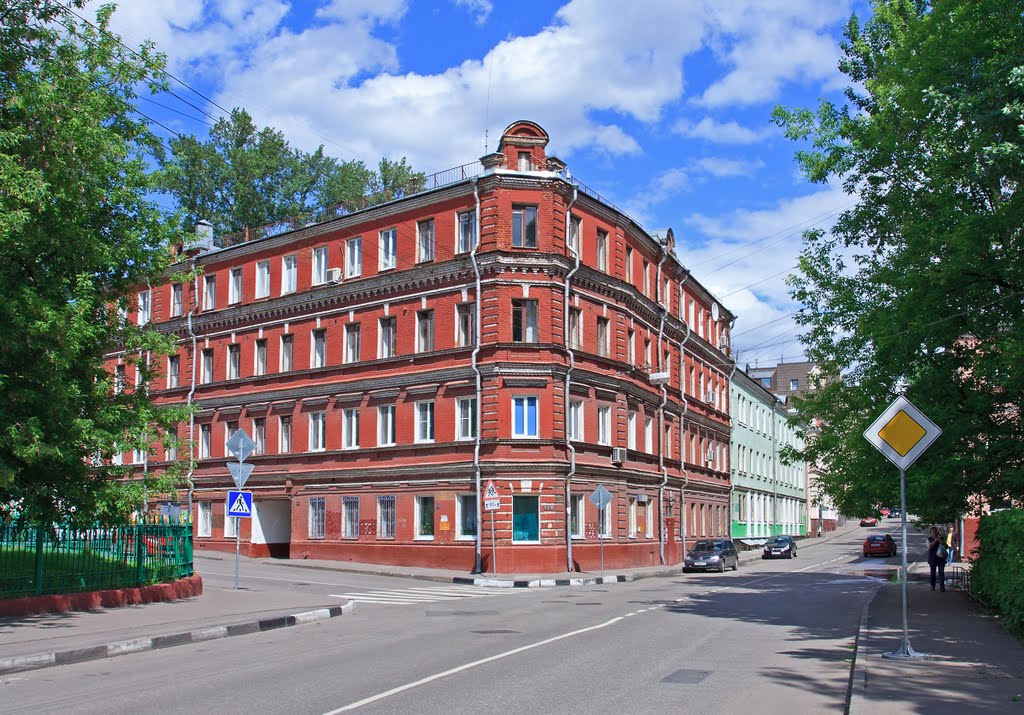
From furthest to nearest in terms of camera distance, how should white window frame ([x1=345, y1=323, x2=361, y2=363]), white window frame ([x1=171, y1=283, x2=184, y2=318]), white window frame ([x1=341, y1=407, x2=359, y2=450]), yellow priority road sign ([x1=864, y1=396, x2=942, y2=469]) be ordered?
white window frame ([x1=171, y1=283, x2=184, y2=318]), white window frame ([x1=345, y1=323, x2=361, y2=363]), white window frame ([x1=341, y1=407, x2=359, y2=450]), yellow priority road sign ([x1=864, y1=396, x2=942, y2=469])

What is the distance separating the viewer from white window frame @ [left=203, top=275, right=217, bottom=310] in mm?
42469

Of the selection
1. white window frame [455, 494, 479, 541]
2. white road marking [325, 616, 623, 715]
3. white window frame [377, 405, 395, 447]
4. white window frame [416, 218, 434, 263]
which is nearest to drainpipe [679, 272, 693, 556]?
white window frame [455, 494, 479, 541]

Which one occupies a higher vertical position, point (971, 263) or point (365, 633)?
point (971, 263)

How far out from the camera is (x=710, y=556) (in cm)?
3734

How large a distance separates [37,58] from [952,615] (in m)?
19.0

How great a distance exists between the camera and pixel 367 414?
3609cm

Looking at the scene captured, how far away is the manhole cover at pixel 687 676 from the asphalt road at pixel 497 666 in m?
0.02

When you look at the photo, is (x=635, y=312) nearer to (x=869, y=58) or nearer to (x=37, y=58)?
(x=869, y=58)

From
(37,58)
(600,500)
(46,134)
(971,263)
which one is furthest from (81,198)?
(600,500)

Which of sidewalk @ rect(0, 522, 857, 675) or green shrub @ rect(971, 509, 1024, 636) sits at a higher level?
green shrub @ rect(971, 509, 1024, 636)

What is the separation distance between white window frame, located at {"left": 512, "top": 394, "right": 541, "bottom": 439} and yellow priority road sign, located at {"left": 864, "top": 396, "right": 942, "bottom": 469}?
68.4ft

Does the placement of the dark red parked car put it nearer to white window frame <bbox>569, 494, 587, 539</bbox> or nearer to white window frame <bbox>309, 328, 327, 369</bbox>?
white window frame <bbox>569, 494, 587, 539</bbox>

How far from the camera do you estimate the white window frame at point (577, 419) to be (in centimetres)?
3403

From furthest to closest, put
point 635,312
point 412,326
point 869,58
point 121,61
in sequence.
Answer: point 635,312 → point 412,326 → point 869,58 → point 121,61
